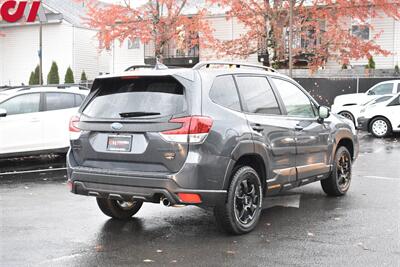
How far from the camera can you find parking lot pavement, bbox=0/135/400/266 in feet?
18.4

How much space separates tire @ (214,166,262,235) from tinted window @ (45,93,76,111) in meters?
6.93

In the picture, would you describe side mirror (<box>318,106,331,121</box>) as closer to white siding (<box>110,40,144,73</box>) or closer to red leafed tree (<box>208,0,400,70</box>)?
red leafed tree (<box>208,0,400,70</box>)

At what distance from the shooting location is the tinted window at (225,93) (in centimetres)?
635

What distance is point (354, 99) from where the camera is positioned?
22.8 metres

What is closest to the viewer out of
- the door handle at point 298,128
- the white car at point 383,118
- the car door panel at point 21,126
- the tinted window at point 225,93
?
the tinted window at point 225,93

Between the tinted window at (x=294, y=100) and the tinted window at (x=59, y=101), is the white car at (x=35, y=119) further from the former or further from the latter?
the tinted window at (x=294, y=100)

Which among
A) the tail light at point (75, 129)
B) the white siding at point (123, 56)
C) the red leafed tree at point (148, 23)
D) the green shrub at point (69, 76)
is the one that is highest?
the red leafed tree at point (148, 23)

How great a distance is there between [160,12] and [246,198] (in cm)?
2484

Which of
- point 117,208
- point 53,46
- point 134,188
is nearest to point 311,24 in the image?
point 53,46

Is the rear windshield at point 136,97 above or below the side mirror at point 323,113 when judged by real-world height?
above

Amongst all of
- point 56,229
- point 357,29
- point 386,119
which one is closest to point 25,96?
point 56,229

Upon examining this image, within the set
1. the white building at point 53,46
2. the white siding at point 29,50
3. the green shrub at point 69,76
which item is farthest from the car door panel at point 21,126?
the white siding at point 29,50

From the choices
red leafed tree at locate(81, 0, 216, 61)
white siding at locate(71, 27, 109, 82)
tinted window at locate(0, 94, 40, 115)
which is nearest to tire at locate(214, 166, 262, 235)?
tinted window at locate(0, 94, 40, 115)

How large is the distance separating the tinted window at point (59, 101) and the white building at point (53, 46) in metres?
27.0
